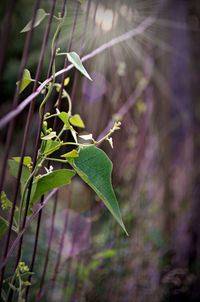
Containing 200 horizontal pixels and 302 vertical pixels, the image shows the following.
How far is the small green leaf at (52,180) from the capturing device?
15.4 inches

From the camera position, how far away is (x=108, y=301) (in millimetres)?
967

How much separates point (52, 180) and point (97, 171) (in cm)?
7

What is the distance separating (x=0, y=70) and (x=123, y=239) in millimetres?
895

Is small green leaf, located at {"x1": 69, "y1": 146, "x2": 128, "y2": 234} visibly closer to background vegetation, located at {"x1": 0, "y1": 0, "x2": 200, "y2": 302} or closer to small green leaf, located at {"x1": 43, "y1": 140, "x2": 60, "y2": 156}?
small green leaf, located at {"x1": 43, "y1": 140, "x2": 60, "y2": 156}

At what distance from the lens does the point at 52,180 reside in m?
0.40

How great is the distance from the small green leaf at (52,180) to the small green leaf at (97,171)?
0.08 ft

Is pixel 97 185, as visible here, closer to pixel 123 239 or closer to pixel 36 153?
pixel 36 153

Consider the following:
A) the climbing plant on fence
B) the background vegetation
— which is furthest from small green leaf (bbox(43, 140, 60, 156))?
the background vegetation

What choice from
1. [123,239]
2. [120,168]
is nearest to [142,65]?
[120,168]

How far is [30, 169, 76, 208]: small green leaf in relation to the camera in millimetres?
392

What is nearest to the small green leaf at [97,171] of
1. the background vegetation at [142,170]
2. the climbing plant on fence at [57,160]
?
the climbing plant on fence at [57,160]

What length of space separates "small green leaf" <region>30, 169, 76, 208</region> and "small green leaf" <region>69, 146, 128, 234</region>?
0.08ft

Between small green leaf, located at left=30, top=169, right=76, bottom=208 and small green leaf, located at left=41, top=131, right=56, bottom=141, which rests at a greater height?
small green leaf, located at left=41, top=131, right=56, bottom=141

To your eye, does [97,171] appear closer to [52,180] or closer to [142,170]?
[52,180]
